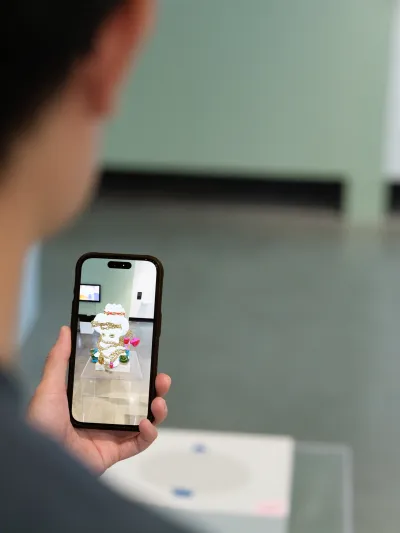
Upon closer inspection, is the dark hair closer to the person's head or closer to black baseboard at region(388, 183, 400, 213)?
the person's head

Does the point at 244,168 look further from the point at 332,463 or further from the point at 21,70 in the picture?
the point at 21,70

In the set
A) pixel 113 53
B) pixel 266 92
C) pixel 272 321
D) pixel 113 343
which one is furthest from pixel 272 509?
pixel 266 92

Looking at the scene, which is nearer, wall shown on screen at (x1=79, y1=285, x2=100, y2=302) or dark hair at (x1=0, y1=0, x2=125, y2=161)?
dark hair at (x1=0, y1=0, x2=125, y2=161)

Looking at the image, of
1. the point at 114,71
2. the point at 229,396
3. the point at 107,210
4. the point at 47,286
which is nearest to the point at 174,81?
the point at 107,210

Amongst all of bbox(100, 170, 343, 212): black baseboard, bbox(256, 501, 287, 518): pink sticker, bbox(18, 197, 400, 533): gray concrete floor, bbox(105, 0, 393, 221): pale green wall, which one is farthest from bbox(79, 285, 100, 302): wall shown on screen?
bbox(100, 170, 343, 212): black baseboard

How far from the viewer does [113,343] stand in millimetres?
628

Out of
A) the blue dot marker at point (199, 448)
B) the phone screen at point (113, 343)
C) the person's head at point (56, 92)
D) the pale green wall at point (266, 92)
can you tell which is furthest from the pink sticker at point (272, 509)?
the pale green wall at point (266, 92)

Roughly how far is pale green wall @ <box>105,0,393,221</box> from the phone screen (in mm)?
2997

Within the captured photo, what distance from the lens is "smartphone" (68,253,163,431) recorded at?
0.61 m

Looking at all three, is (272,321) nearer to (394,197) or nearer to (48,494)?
(394,197)

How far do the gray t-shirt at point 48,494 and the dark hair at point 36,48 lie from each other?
0.08 meters

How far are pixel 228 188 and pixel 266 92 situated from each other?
0.52 metres

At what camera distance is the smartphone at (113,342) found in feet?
2.02

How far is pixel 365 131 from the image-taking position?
12.0ft
